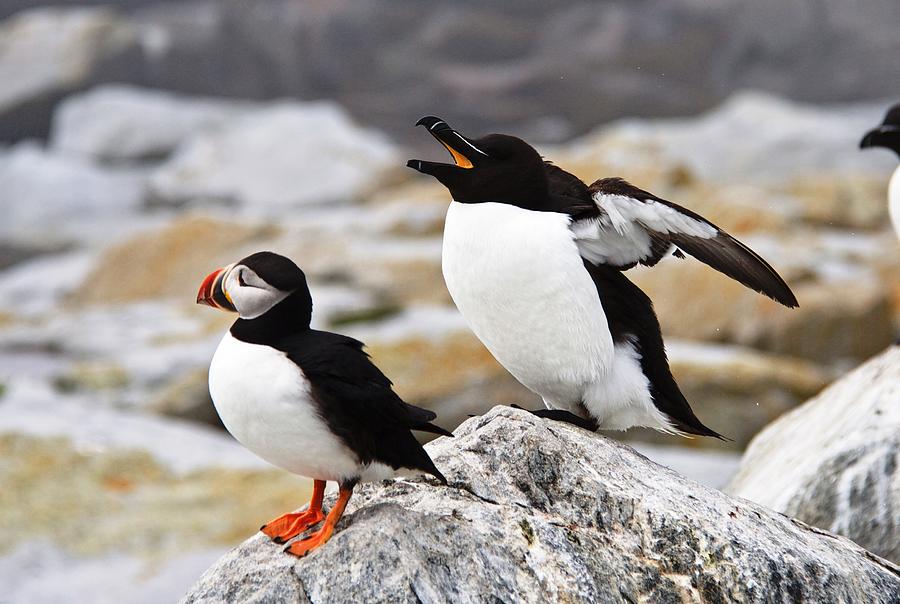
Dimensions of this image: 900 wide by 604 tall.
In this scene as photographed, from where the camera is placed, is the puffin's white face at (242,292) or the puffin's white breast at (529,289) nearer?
the puffin's white face at (242,292)

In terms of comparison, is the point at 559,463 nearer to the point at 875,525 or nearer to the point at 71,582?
the point at 875,525

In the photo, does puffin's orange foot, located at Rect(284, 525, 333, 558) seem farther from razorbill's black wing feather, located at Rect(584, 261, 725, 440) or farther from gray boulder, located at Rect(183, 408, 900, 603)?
razorbill's black wing feather, located at Rect(584, 261, 725, 440)

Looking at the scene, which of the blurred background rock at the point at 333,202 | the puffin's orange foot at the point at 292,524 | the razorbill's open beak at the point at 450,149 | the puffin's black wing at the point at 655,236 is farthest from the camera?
the blurred background rock at the point at 333,202

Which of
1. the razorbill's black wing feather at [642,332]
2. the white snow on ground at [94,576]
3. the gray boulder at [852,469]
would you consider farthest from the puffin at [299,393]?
the white snow on ground at [94,576]

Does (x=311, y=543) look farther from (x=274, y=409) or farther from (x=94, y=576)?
(x=94, y=576)

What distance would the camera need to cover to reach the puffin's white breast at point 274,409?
337 cm

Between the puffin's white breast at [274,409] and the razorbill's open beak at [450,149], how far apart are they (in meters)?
0.86

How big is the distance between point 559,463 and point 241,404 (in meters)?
1.11

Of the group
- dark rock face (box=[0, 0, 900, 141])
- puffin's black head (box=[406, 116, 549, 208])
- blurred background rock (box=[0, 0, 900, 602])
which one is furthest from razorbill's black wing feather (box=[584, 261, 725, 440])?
dark rock face (box=[0, 0, 900, 141])

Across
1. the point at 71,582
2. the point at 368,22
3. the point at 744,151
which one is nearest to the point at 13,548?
the point at 71,582

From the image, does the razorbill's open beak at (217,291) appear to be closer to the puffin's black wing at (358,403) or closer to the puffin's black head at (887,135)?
the puffin's black wing at (358,403)

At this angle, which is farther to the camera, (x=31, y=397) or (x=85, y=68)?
(x=85, y=68)

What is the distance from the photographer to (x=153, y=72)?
32906 millimetres

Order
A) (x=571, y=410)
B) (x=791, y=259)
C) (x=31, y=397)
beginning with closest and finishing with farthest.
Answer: (x=571, y=410), (x=31, y=397), (x=791, y=259)
